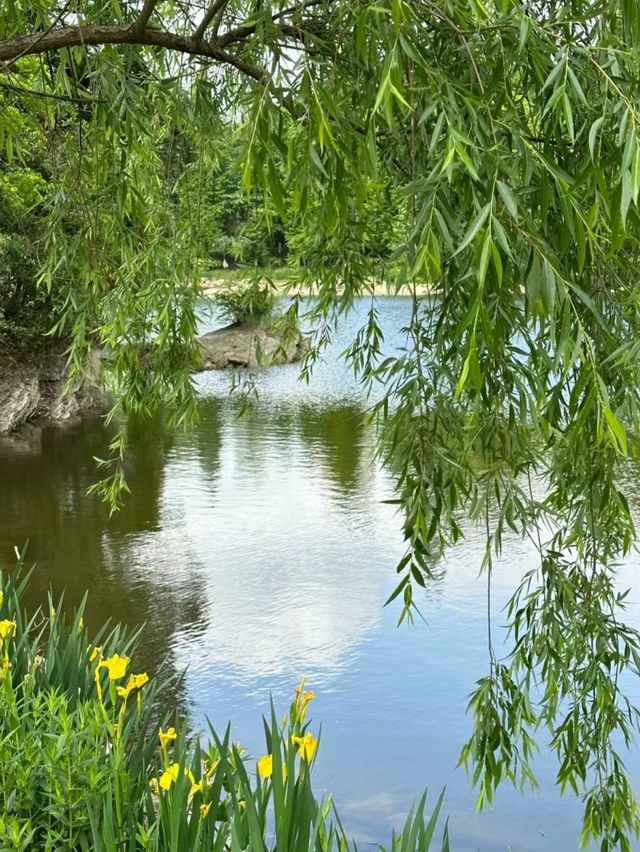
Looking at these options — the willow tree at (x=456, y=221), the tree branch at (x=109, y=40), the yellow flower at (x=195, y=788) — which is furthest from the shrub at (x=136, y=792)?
the tree branch at (x=109, y=40)

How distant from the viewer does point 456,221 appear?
1618mm

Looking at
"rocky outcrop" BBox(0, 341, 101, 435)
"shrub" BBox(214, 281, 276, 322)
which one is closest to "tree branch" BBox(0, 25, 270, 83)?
"shrub" BBox(214, 281, 276, 322)

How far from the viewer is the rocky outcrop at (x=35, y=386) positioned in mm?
11141

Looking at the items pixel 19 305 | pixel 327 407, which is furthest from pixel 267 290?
pixel 327 407

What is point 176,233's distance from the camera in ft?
11.6

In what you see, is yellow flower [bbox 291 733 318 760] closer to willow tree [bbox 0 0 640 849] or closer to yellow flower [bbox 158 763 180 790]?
yellow flower [bbox 158 763 180 790]

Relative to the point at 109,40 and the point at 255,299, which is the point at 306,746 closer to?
the point at 109,40

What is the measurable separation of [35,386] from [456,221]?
10.8 meters

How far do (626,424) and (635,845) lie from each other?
7.55 ft

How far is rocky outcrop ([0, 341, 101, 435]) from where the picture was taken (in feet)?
36.6

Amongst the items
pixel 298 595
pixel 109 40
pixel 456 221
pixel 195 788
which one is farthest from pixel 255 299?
pixel 298 595

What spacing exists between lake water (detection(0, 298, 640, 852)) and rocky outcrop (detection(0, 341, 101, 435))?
0.66 metres

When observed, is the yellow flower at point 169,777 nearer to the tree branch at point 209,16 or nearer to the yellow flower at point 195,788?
the yellow flower at point 195,788

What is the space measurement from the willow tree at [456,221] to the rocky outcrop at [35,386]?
735 centimetres
